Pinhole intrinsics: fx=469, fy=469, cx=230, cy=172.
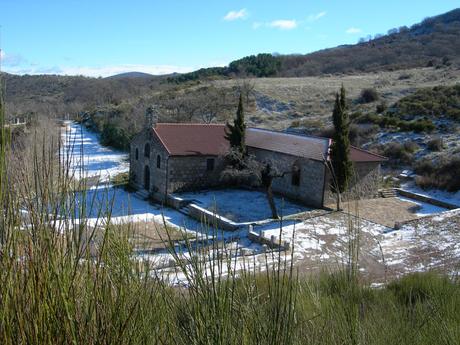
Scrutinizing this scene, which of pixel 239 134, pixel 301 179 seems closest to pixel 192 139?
pixel 239 134

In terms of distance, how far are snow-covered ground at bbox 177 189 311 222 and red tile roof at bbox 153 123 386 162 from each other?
2.07 m

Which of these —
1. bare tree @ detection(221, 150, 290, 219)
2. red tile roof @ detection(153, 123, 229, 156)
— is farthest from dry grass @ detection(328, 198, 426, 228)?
red tile roof @ detection(153, 123, 229, 156)

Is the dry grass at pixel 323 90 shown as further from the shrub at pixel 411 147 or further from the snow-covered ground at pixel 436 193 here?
the snow-covered ground at pixel 436 193

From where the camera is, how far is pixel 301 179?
19969 millimetres

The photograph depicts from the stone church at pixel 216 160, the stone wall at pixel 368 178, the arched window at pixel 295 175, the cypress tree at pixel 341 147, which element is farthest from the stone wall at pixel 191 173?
the cypress tree at pixel 341 147

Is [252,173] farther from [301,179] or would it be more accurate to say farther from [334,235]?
[334,235]

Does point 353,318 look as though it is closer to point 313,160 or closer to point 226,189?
point 313,160

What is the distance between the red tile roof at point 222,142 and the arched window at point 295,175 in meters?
0.51

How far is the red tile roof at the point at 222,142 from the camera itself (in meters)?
20.3

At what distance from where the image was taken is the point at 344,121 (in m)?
17.9

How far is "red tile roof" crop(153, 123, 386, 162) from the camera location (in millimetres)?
20328

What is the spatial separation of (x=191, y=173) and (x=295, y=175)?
5.00 meters

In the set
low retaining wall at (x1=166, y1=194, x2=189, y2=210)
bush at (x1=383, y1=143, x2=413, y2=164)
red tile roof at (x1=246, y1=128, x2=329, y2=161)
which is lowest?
low retaining wall at (x1=166, y1=194, x2=189, y2=210)

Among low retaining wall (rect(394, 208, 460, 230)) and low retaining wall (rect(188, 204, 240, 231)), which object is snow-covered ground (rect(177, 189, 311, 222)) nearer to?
low retaining wall (rect(188, 204, 240, 231))
